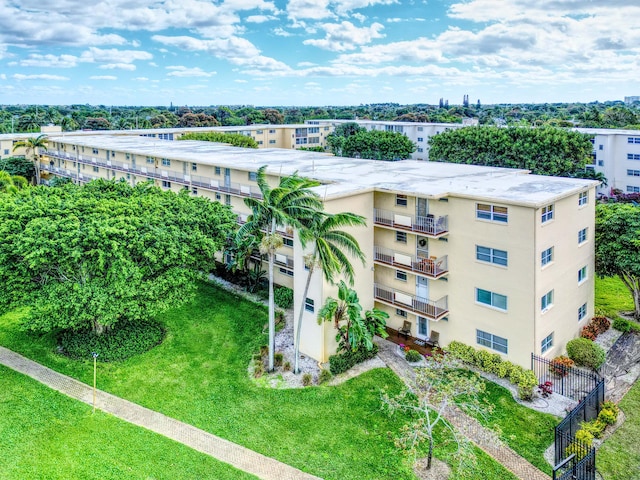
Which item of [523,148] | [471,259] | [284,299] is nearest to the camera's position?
[471,259]

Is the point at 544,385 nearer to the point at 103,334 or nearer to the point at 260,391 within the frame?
the point at 260,391

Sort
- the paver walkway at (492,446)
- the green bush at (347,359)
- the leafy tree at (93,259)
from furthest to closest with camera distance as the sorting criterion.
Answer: the green bush at (347,359), the leafy tree at (93,259), the paver walkway at (492,446)

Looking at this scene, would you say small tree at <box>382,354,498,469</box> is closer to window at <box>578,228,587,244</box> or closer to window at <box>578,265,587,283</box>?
window at <box>578,265,587,283</box>

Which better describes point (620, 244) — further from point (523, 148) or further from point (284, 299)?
point (523, 148)

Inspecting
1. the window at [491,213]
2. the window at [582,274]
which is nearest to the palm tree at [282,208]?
the window at [491,213]

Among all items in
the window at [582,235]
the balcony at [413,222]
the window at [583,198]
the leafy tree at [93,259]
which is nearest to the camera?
the leafy tree at [93,259]

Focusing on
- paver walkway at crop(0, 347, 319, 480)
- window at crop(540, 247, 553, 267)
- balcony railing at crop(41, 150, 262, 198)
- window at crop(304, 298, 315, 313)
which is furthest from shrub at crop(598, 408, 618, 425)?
balcony railing at crop(41, 150, 262, 198)

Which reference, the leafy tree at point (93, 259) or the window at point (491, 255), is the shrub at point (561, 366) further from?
the leafy tree at point (93, 259)

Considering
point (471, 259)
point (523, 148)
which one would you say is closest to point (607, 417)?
point (471, 259)
